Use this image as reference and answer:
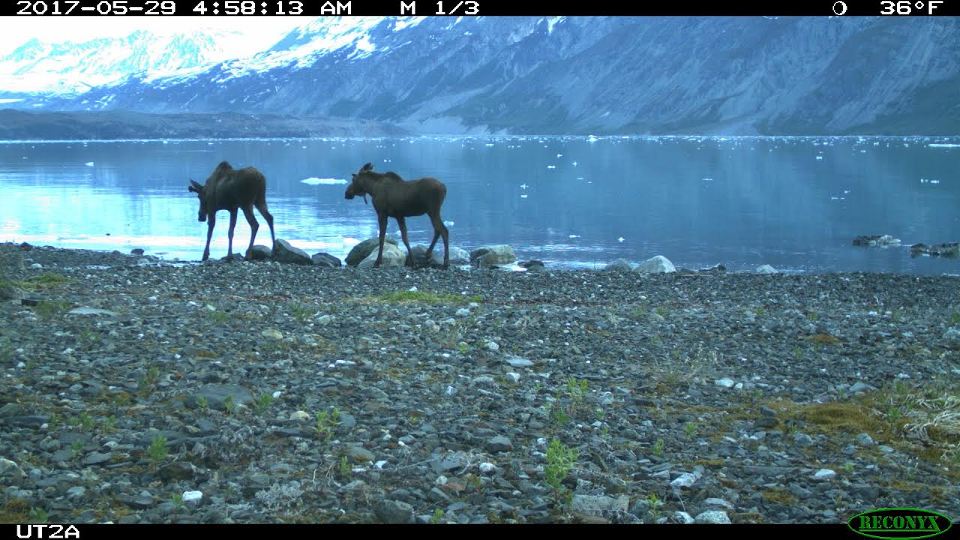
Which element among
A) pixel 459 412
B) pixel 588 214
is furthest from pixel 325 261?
pixel 588 214

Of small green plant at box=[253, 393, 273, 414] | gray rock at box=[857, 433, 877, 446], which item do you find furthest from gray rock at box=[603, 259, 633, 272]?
small green plant at box=[253, 393, 273, 414]

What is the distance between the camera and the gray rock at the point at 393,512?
695 cm

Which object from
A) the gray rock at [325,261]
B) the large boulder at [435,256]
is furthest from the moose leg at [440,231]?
the gray rock at [325,261]

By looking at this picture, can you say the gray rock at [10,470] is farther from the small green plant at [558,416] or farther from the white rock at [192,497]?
the small green plant at [558,416]

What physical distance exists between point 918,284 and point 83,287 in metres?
19.0

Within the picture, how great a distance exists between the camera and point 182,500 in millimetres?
7098

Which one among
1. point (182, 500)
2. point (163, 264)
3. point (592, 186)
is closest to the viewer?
point (182, 500)

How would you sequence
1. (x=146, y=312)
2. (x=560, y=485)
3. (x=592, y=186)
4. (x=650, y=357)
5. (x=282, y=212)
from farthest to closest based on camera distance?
(x=592, y=186) < (x=282, y=212) < (x=146, y=312) < (x=650, y=357) < (x=560, y=485)

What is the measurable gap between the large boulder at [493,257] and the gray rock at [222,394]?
20.3m

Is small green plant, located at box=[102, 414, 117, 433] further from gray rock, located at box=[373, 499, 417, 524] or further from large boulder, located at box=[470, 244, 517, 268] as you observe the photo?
large boulder, located at box=[470, 244, 517, 268]

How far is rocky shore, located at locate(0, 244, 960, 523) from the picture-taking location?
7.40 m

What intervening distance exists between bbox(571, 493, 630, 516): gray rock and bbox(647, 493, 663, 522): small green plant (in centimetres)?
16

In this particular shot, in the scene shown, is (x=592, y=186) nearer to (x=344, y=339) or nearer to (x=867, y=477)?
(x=344, y=339)

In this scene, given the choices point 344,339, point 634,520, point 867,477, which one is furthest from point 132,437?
point 867,477
